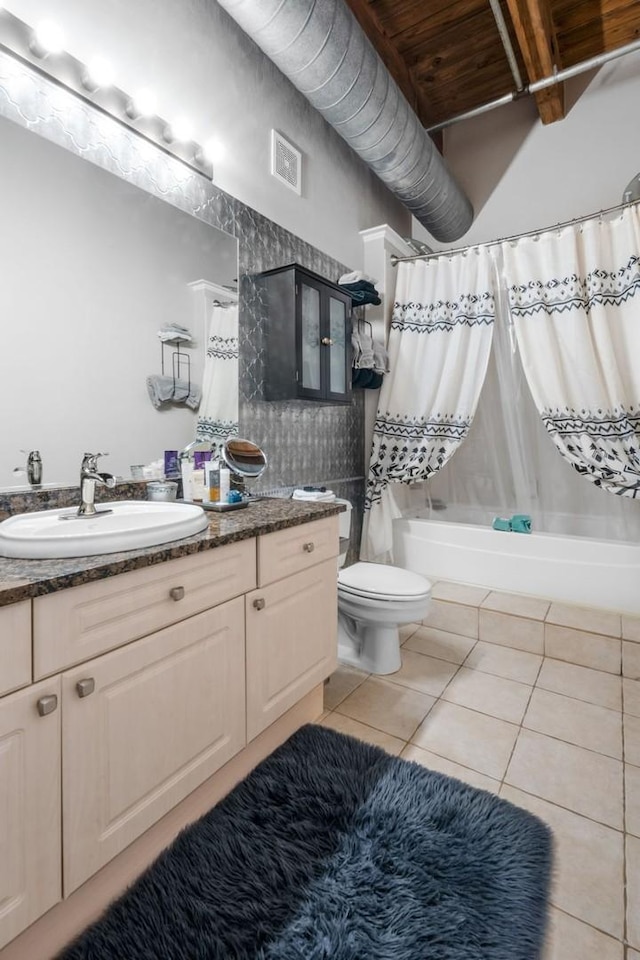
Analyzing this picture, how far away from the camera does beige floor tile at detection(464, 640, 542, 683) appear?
2.07 metres

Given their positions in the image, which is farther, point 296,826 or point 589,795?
point 589,795

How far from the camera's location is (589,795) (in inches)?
55.2

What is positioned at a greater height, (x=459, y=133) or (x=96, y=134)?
(x=459, y=133)

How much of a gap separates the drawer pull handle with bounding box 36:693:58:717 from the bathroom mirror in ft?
2.17

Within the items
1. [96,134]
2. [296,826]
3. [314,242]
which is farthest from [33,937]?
[314,242]

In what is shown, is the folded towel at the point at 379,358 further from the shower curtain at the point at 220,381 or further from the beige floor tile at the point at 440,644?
the beige floor tile at the point at 440,644

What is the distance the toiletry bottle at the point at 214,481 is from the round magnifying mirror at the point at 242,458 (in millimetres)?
165

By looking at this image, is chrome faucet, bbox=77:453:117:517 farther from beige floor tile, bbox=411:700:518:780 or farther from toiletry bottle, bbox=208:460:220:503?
beige floor tile, bbox=411:700:518:780

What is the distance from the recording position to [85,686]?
0.90 meters

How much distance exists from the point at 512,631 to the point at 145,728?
6.25 feet

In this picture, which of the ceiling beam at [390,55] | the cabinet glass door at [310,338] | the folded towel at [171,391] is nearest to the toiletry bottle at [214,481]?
the folded towel at [171,391]

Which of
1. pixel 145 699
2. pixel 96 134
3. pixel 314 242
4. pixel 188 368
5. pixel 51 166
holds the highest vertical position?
pixel 314 242

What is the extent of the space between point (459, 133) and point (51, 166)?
325 cm

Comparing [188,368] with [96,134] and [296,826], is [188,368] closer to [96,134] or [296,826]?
[96,134]
